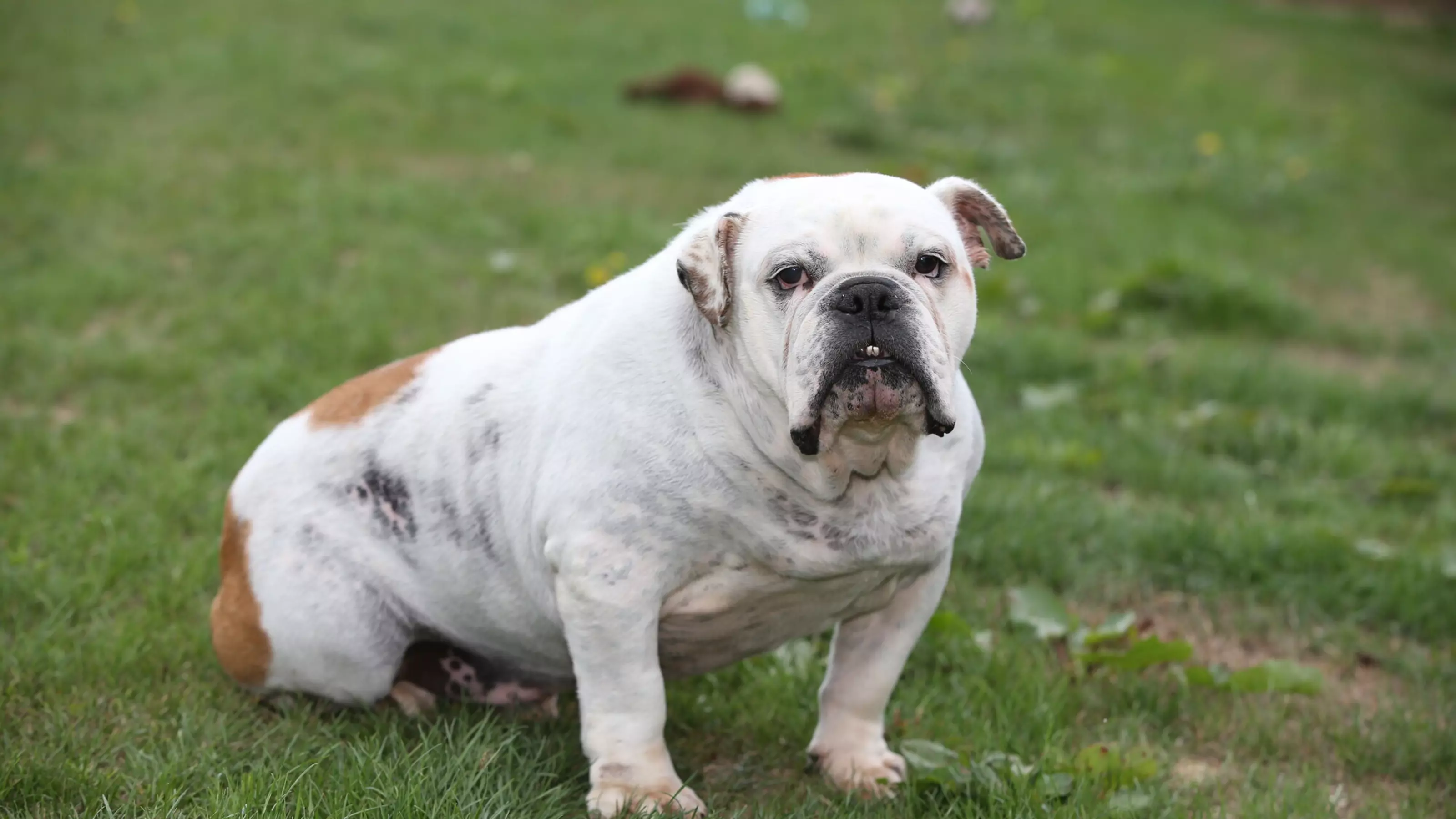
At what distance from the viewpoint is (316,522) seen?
327 centimetres

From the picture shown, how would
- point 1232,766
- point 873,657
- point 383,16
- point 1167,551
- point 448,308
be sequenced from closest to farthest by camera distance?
1. point 873,657
2. point 1232,766
3. point 1167,551
4. point 448,308
5. point 383,16

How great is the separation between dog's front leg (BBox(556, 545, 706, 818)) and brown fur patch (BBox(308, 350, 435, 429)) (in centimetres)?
76

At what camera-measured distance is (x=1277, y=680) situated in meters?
3.71

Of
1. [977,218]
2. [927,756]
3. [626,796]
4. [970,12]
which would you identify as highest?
[977,218]

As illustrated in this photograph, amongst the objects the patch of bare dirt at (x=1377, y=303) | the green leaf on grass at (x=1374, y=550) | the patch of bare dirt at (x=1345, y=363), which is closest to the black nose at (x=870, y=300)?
the green leaf on grass at (x=1374, y=550)

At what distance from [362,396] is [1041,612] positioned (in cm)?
200

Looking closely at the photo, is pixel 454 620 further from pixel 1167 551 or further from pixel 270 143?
pixel 270 143

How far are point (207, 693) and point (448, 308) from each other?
117 inches

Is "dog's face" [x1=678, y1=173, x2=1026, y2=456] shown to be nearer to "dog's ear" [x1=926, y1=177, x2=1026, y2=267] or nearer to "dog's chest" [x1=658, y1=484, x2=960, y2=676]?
"dog's ear" [x1=926, y1=177, x2=1026, y2=267]

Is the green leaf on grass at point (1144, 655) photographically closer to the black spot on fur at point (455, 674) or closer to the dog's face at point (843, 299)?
the dog's face at point (843, 299)

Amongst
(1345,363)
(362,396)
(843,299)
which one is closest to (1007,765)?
(843,299)

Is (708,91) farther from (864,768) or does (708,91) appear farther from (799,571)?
(799,571)

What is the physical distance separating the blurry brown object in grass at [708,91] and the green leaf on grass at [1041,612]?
6.01 m

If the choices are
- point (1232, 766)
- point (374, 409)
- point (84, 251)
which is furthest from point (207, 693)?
point (84, 251)
